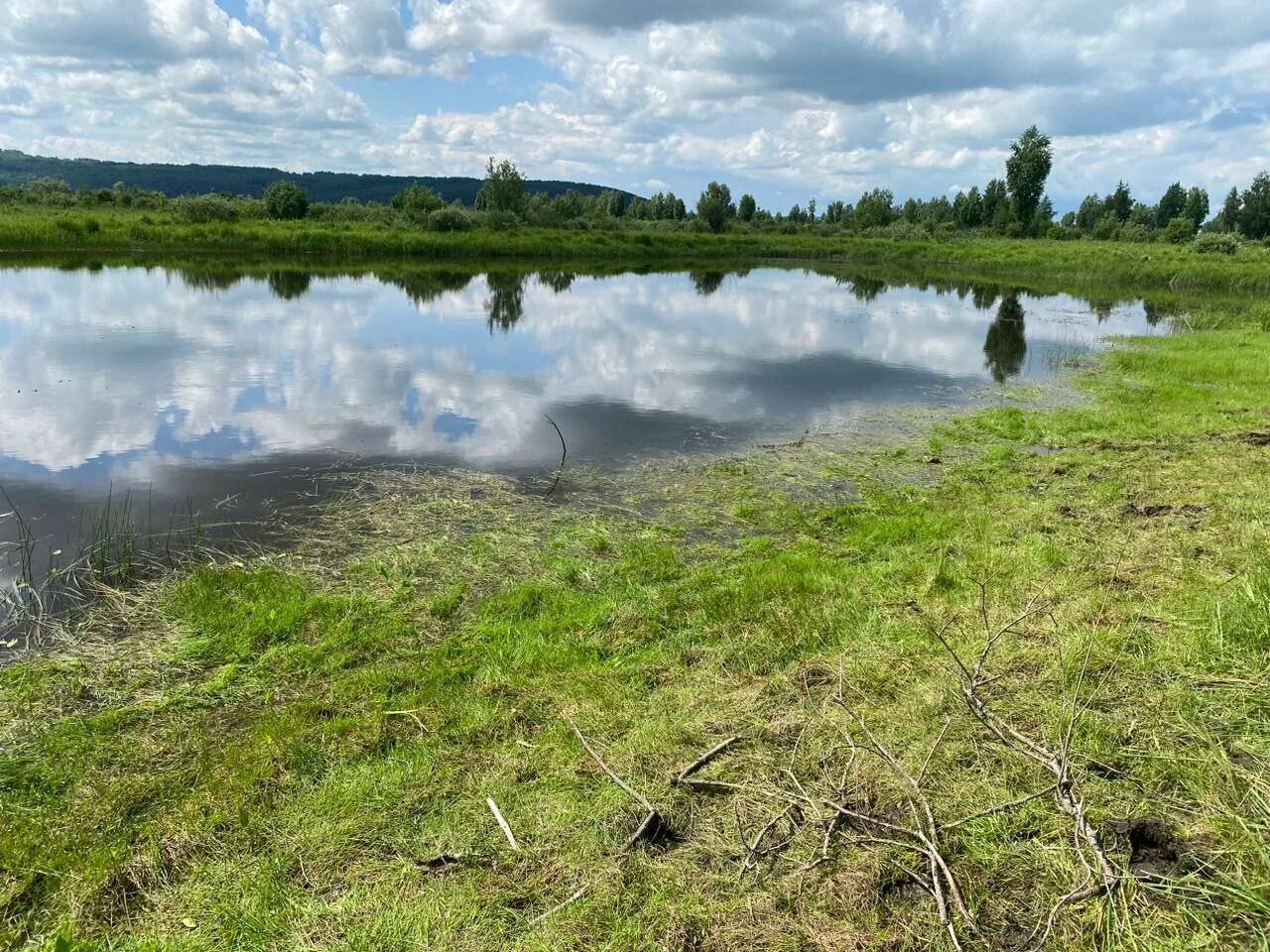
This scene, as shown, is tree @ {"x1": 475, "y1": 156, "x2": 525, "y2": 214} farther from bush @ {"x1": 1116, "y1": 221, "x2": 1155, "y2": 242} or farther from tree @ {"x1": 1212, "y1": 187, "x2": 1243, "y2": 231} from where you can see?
tree @ {"x1": 1212, "y1": 187, "x2": 1243, "y2": 231}

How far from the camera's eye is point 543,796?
14.8 ft

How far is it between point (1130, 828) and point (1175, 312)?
43.5m

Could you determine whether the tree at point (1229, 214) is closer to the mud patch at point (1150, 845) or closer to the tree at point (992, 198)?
the tree at point (992, 198)

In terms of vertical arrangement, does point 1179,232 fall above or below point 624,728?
above

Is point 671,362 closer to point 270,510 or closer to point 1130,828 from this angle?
point 270,510

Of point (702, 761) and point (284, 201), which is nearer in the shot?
point (702, 761)

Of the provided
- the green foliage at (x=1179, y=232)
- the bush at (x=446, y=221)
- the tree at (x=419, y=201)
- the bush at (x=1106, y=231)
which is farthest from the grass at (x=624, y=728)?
the bush at (x=1106, y=231)

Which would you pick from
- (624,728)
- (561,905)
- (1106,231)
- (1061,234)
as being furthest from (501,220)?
(1106,231)

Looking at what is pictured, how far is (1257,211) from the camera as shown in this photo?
353ft

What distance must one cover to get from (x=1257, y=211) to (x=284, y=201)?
127384mm

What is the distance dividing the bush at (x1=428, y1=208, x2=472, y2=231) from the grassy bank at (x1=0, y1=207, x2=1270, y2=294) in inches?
65.2

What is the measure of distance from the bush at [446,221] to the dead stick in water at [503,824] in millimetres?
62170

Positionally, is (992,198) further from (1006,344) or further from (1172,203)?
(1006,344)

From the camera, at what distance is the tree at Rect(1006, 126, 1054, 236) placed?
292 ft
